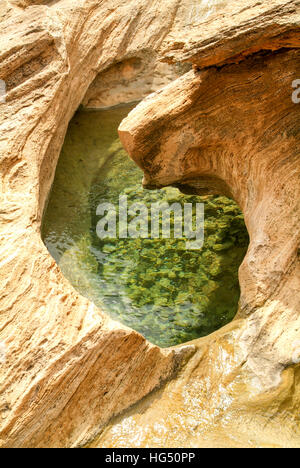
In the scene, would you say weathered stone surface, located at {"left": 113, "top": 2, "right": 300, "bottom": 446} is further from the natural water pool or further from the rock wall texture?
the natural water pool

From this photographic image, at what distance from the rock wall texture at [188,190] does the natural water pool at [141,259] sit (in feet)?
1.79

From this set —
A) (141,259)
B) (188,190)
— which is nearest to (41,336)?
(141,259)

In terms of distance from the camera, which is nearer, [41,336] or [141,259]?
[41,336]

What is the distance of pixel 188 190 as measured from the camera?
4.93 m

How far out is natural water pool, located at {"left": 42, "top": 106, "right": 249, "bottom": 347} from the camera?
434cm

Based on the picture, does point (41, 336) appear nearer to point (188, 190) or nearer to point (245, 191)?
point (245, 191)

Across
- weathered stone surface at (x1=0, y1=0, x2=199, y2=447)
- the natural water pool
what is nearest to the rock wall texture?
weathered stone surface at (x1=0, y1=0, x2=199, y2=447)

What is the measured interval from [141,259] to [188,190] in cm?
82

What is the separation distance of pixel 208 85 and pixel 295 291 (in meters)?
1.78

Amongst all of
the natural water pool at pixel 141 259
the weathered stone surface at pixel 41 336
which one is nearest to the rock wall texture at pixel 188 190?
the weathered stone surface at pixel 41 336

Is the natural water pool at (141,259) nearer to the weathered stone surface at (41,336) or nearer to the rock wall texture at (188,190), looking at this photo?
the rock wall texture at (188,190)

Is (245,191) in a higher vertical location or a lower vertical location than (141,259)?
higher

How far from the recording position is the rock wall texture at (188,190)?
298cm
